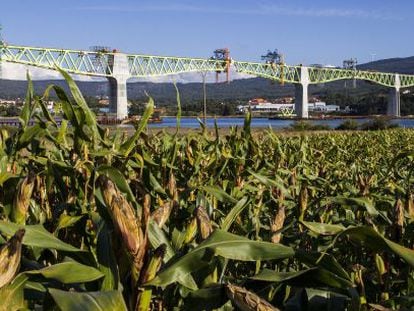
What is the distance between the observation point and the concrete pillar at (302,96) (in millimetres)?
73688

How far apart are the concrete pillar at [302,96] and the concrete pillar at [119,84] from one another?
24257 millimetres

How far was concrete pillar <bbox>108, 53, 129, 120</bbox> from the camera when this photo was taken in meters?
53.9

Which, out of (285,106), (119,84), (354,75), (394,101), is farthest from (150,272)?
(285,106)

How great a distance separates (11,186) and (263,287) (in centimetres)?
97

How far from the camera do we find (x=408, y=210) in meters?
1.63

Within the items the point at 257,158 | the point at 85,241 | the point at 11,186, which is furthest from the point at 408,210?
the point at 257,158

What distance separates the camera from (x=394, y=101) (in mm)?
88438

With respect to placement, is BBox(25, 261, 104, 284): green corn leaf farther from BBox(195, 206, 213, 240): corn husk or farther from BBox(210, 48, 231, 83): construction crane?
BBox(210, 48, 231, 83): construction crane

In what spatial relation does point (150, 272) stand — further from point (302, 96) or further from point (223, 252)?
point (302, 96)

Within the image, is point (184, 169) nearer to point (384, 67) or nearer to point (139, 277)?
point (139, 277)

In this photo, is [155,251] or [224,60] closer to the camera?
[155,251]

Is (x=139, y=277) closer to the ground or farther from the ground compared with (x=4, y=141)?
closer to the ground

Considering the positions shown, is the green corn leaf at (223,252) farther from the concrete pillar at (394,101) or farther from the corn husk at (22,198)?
the concrete pillar at (394,101)

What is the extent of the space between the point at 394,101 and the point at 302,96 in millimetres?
19689
